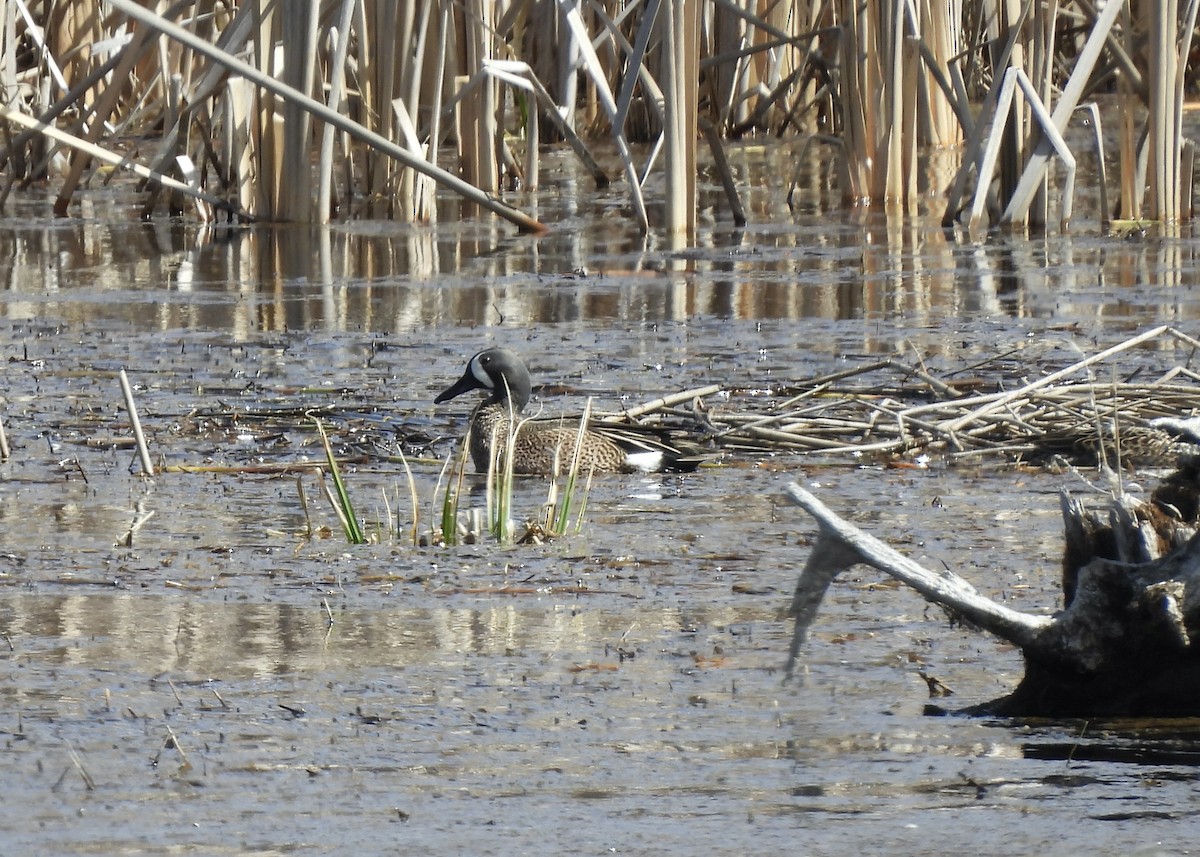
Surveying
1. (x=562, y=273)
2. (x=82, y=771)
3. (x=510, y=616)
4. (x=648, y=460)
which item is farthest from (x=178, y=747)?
(x=562, y=273)

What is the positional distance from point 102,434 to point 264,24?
466 centimetres

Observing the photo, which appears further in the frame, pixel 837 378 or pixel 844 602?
pixel 837 378

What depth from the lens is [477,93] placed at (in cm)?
1272

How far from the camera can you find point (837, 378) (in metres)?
7.11

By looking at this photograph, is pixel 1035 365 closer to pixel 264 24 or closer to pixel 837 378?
pixel 837 378

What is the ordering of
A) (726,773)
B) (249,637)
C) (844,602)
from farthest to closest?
(844,602) → (249,637) → (726,773)

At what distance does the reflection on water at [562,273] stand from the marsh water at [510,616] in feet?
0.22

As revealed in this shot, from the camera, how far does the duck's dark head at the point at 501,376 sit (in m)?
7.22

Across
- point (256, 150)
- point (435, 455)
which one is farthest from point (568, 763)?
point (256, 150)

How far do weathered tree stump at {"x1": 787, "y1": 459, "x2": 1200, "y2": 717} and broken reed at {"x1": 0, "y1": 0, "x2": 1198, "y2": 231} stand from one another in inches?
209

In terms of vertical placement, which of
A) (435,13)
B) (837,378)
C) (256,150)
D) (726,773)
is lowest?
(726,773)

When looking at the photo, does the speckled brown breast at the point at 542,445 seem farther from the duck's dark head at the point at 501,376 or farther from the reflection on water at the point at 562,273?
the reflection on water at the point at 562,273

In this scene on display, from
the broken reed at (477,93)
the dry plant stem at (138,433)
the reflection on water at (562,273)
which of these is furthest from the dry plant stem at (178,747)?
the reflection on water at (562,273)

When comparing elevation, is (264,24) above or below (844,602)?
above
